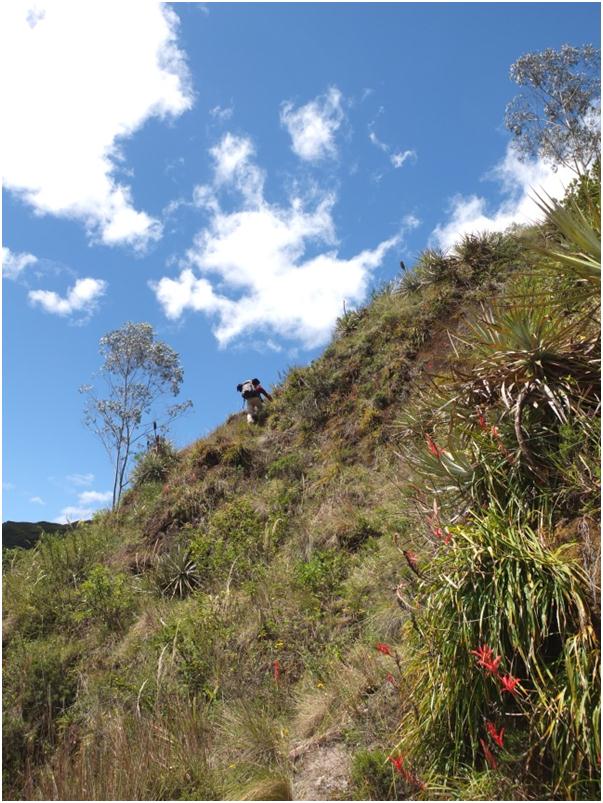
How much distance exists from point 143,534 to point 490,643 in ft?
39.6

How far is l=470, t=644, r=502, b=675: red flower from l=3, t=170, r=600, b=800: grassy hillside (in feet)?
0.15

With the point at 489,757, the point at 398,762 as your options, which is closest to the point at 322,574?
the point at 398,762

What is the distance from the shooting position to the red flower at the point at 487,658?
12.1 ft

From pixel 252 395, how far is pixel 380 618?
12180 millimetres

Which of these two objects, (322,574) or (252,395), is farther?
(252,395)

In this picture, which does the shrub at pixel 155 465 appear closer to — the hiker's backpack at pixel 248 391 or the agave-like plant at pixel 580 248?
the hiker's backpack at pixel 248 391

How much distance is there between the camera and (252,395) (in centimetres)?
1873

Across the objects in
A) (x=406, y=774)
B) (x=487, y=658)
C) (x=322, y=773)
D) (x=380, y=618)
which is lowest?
(x=322, y=773)

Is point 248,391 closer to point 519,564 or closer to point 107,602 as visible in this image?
point 107,602

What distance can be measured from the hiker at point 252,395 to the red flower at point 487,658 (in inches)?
571

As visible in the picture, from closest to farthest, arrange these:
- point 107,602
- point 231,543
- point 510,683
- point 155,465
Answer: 1. point 510,683
2. point 107,602
3. point 231,543
4. point 155,465

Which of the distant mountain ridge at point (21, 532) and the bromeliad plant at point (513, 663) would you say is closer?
the bromeliad plant at point (513, 663)

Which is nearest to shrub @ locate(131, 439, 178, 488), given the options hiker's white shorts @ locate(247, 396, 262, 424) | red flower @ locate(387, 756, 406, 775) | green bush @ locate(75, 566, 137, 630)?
hiker's white shorts @ locate(247, 396, 262, 424)

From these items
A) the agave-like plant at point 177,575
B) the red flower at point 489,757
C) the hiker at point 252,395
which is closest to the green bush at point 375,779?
the red flower at point 489,757
